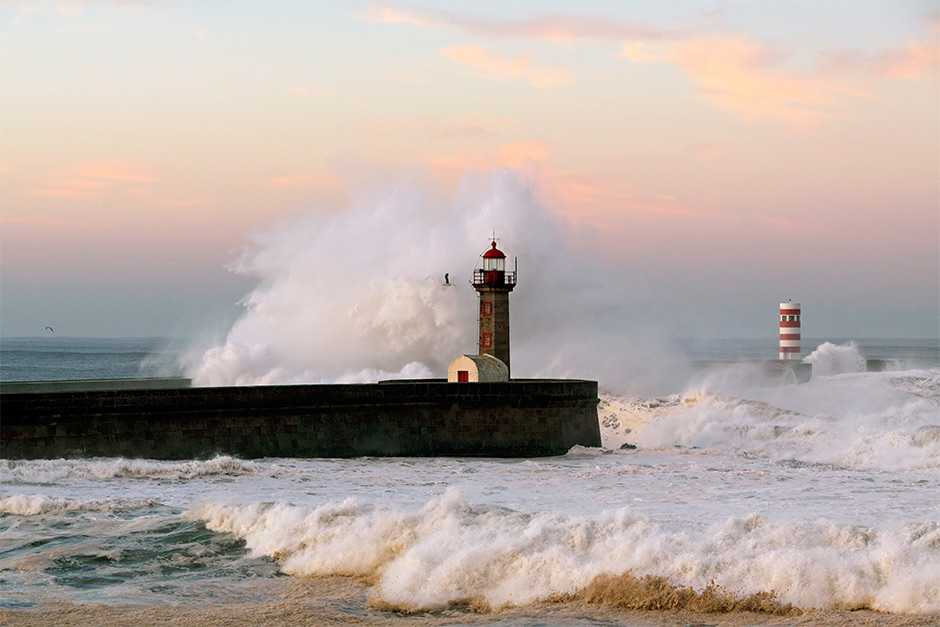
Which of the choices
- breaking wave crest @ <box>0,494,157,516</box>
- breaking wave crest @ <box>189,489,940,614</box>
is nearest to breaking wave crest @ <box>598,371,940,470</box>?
breaking wave crest @ <box>189,489,940,614</box>

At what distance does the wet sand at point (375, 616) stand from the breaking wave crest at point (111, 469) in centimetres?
498

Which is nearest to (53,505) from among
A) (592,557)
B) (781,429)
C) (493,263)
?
(592,557)

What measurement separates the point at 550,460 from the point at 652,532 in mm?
6615

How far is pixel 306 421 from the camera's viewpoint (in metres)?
13.6

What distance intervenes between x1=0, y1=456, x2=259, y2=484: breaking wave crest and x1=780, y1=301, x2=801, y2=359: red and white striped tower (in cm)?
1589

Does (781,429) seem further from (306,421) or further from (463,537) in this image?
(463,537)

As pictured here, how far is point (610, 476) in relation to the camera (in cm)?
1212

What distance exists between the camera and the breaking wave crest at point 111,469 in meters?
11.4

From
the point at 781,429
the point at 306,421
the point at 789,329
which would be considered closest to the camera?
the point at 306,421

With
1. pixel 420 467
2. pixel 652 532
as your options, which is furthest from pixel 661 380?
pixel 652 532

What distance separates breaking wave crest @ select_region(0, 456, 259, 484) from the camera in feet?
37.2

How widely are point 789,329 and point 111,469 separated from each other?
1773 centimetres

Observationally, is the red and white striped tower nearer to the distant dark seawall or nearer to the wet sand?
the distant dark seawall

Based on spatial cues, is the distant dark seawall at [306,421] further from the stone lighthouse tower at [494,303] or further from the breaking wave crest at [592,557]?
the breaking wave crest at [592,557]
